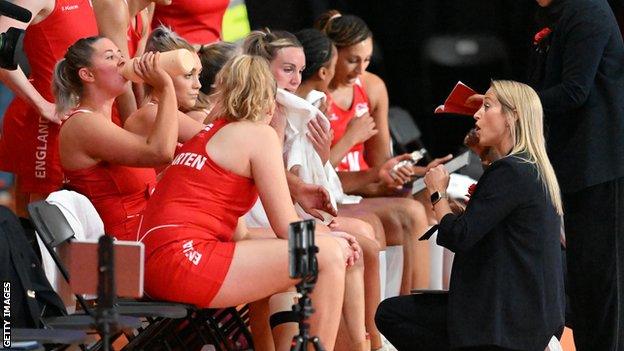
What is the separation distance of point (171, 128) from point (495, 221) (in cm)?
120

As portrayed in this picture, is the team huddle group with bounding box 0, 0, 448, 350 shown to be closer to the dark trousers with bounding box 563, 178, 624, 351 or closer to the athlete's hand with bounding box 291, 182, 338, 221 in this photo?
the athlete's hand with bounding box 291, 182, 338, 221

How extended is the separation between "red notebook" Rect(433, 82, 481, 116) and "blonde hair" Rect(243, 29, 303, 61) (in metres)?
0.77

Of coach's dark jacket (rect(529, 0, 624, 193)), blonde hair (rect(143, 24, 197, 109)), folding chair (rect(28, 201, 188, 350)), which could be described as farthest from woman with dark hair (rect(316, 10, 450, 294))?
folding chair (rect(28, 201, 188, 350))

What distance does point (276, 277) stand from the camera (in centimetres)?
430

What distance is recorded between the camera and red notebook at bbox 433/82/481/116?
196 inches

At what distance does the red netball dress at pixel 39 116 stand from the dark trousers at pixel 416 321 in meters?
1.39

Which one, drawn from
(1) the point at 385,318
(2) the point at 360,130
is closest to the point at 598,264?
(1) the point at 385,318

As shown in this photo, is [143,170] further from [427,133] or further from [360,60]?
[427,133]

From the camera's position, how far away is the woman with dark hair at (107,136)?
466 centimetres

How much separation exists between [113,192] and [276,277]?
824 millimetres

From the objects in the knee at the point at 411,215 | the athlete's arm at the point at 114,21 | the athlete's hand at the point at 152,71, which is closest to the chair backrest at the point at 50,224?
the athlete's hand at the point at 152,71

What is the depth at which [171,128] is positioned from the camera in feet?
Answer: 15.4

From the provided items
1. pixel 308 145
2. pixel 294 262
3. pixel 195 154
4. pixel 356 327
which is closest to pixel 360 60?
pixel 308 145

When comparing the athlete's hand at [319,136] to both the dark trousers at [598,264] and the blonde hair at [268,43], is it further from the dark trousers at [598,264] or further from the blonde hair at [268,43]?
the dark trousers at [598,264]
